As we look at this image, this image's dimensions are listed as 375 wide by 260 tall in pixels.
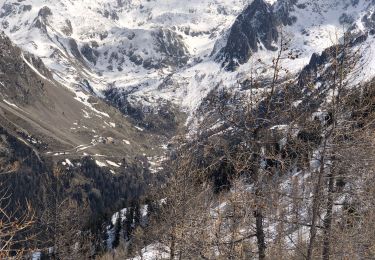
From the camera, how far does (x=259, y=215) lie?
53.8ft

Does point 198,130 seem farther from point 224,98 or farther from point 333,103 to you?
point 333,103

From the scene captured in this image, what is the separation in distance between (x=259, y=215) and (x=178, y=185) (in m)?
9.93

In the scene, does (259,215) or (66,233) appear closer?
(259,215)

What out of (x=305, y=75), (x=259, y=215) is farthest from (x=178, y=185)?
(x=305, y=75)

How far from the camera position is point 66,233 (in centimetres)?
4331

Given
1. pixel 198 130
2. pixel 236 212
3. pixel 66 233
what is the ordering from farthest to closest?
pixel 66 233, pixel 198 130, pixel 236 212

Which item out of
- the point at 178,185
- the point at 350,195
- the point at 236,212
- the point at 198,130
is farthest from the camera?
the point at 178,185

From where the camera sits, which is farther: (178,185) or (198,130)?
(178,185)

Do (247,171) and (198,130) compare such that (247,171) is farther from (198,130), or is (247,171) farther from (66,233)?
(66,233)

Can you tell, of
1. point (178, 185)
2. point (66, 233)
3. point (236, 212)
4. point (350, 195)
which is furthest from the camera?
point (66, 233)

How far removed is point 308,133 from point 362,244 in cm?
407

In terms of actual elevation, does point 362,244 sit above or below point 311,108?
below

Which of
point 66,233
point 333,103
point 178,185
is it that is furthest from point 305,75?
point 66,233

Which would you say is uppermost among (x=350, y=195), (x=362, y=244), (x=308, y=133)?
(x=308, y=133)
